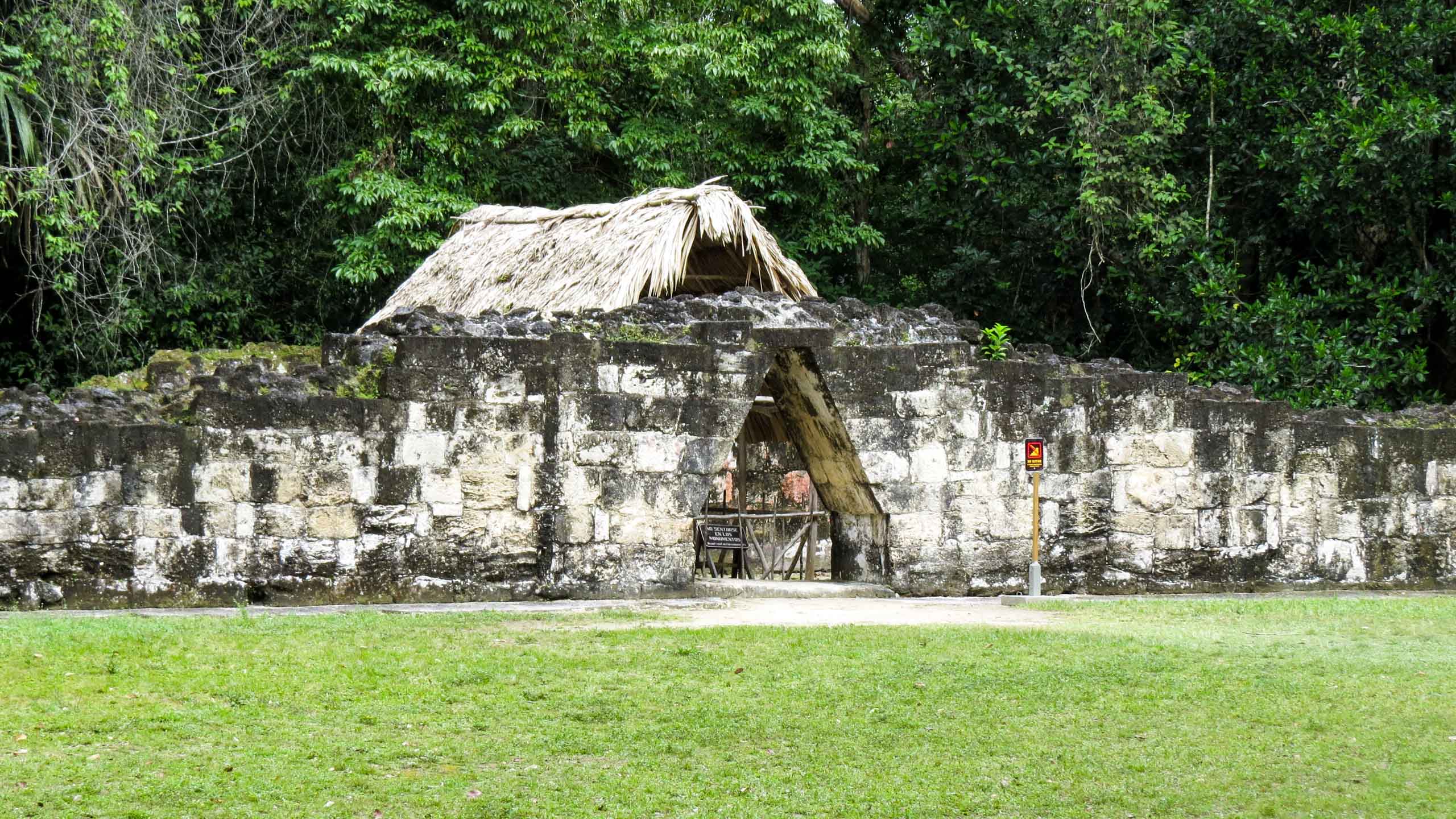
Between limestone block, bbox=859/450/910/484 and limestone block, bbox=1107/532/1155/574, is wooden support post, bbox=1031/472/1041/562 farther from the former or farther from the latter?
limestone block, bbox=859/450/910/484

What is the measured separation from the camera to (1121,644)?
28.0 feet

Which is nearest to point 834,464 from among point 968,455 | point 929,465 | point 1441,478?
point 929,465

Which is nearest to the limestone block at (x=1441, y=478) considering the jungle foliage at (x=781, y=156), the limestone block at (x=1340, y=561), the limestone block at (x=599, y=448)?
the limestone block at (x=1340, y=561)

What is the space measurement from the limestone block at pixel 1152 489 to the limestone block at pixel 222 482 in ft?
21.4

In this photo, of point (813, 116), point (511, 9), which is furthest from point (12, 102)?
point (813, 116)

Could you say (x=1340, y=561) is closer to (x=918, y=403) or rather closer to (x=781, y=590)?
(x=918, y=403)

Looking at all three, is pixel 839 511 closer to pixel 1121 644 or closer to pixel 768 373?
pixel 768 373

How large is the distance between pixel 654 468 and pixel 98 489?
3628 mm

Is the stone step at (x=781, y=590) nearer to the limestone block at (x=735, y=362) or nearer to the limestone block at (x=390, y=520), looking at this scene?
the limestone block at (x=735, y=362)

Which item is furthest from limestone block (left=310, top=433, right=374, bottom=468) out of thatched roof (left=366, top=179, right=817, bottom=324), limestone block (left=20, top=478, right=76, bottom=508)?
thatched roof (left=366, top=179, right=817, bottom=324)

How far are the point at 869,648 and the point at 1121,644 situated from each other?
143cm

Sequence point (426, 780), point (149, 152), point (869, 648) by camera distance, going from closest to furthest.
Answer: point (426, 780), point (869, 648), point (149, 152)

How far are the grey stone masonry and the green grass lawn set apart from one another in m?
1.13

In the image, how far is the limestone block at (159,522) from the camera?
9625 millimetres
